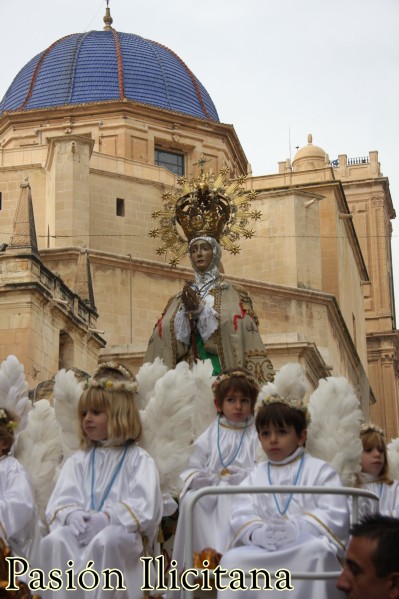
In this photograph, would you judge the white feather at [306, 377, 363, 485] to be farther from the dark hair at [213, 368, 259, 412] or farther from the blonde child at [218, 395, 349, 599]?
the dark hair at [213, 368, 259, 412]

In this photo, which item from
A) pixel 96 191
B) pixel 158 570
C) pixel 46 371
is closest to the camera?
pixel 158 570

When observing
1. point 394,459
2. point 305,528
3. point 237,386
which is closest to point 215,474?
point 237,386

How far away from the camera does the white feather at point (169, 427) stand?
9.51 metres

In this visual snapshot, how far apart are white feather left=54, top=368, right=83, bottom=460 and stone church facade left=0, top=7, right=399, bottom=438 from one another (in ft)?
72.8

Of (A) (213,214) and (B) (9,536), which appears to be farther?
(A) (213,214)

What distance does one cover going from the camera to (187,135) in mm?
51281

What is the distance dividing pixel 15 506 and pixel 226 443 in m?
1.76

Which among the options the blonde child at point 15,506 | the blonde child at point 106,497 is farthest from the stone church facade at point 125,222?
the blonde child at point 106,497

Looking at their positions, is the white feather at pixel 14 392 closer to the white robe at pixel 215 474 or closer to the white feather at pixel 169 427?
the white feather at pixel 169 427

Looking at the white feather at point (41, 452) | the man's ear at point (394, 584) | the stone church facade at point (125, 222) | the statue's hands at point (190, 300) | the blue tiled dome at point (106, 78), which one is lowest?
the man's ear at point (394, 584)

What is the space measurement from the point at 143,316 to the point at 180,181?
27698mm

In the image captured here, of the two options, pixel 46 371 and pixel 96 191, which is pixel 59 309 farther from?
pixel 96 191

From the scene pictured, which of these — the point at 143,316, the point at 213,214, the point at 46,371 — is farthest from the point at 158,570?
the point at 143,316

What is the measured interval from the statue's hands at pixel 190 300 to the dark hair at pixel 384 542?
20.3 ft
